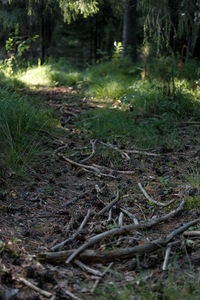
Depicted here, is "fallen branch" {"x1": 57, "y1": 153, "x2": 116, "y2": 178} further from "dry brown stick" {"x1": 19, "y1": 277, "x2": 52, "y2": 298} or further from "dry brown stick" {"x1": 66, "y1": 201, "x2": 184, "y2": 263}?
"dry brown stick" {"x1": 19, "y1": 277, "x2": 52, "y2": 298}

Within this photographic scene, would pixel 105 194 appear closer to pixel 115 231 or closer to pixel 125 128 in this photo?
pixel 115 231

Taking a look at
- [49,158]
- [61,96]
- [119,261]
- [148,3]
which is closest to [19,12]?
[61,96]

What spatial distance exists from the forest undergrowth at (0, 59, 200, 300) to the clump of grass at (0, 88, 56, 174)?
14mm

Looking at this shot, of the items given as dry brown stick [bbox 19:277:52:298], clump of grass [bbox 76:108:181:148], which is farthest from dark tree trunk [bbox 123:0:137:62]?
dry brown stick [bbox 19:277:52:298]

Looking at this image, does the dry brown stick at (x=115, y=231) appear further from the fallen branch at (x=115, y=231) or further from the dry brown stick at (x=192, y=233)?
the dry brown stick at (x=192, y=233)

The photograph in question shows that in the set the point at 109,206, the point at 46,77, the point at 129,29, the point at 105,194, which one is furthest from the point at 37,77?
the point at 109,206

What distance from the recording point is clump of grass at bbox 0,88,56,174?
3396 mm

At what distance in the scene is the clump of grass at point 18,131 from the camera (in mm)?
3396

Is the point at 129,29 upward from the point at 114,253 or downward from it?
upward

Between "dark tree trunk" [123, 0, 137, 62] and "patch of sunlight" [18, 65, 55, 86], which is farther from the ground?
"dark tree trunk" [123, 0, 137, 62]

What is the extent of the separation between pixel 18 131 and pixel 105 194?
1.36 metres

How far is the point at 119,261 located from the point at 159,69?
4620mm

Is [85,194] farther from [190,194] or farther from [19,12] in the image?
[19,12]

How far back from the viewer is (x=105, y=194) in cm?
311
